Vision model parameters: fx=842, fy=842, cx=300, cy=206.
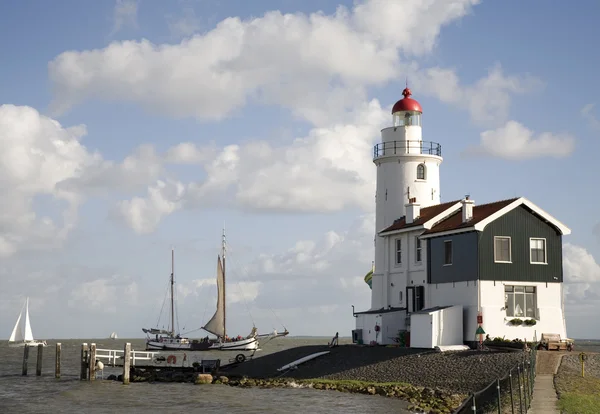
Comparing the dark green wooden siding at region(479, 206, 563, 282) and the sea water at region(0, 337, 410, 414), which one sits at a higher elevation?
the dark green wooden siding at region(479, 206, 563, 282)

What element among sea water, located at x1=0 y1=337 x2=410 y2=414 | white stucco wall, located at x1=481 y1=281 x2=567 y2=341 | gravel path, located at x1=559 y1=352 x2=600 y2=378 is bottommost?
sea water, located at x1=0 y1=337 x2=410 y2=414

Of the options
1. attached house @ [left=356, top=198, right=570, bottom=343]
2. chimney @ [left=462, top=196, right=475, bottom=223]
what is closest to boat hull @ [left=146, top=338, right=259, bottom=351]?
attached house @ [left=356, top=198, right=570, bottom=343]

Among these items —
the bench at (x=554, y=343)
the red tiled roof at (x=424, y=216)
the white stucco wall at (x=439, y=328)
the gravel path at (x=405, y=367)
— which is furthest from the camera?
the red tiled roof at (x=424, y=216)

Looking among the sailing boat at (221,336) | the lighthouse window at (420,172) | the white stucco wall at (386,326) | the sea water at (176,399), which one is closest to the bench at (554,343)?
the white stucco wall at (386,326)

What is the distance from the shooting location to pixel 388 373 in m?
40.9

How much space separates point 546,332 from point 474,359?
6868 mm

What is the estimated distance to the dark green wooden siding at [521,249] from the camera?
44.0 meters

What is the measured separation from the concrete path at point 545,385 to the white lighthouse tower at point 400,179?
15742 mm

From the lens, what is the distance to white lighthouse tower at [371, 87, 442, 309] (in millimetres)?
53875

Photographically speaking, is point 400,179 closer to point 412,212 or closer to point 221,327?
point 412,212

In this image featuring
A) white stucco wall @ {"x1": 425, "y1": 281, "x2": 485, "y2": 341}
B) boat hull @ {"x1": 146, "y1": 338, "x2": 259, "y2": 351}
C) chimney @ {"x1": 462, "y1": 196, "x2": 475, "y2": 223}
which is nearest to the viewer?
white stucco wall @ {"x1": 425, "y1": 281, "x2": 485, "y2": 341}

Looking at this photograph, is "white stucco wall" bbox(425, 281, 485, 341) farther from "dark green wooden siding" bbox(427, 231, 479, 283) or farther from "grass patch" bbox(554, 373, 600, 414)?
"grass patch" bbox(554, 373, 600, 414)

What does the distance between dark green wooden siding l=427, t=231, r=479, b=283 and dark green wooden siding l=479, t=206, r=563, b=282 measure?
0.50 m

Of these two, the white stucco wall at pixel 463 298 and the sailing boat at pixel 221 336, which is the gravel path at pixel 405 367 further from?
the sailing boat at pixel 221 336
